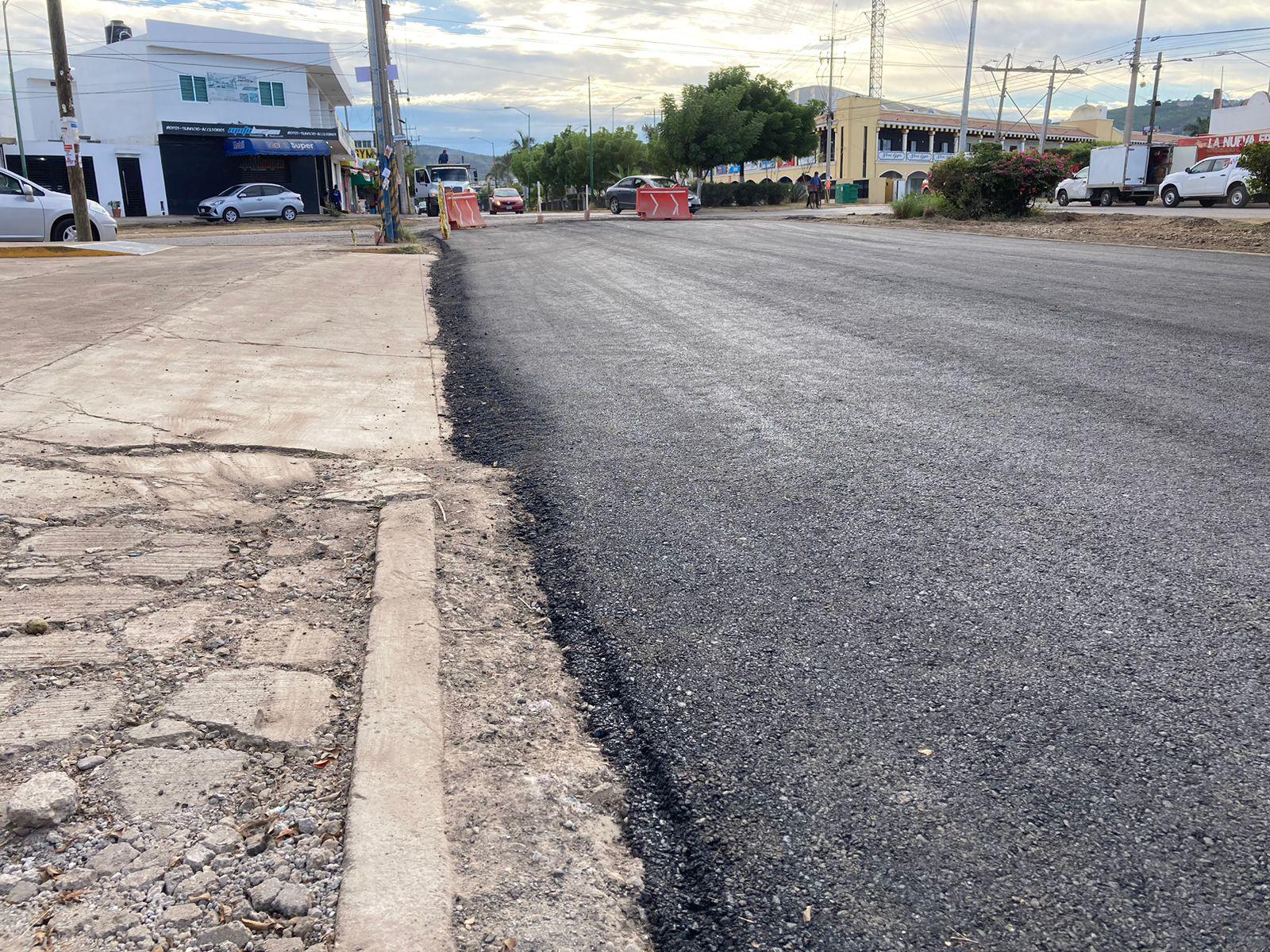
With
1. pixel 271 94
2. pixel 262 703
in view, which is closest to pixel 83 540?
pixel 262 703

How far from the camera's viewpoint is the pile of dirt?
17141mm

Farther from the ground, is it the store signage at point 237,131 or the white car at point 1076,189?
the store signage at point 237,131

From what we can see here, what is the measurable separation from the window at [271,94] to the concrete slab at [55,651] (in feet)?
160

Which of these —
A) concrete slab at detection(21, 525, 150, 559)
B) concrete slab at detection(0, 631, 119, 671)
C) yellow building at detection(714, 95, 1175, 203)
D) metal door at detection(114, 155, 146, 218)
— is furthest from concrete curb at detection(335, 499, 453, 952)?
yellow building at detection(714, 95, 1175, 203)

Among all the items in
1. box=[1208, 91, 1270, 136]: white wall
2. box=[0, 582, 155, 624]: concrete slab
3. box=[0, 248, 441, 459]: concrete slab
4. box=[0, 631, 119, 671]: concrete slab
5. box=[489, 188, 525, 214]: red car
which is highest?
box=[1208, 91, 1270, 136]: white wall

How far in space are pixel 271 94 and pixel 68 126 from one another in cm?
2822

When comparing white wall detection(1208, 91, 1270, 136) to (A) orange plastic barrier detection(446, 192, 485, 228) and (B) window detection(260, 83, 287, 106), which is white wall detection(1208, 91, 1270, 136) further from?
(B) window detection(260, 83, 287, 106)

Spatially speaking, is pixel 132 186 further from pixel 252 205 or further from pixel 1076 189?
pixel 1076 189

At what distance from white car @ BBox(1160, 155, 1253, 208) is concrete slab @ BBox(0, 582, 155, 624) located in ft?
119

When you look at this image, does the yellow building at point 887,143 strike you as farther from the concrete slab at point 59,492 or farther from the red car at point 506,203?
the concrete slab at point 59,492

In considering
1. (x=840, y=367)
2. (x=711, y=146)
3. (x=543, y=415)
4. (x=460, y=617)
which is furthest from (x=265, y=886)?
(x=711, y=146)

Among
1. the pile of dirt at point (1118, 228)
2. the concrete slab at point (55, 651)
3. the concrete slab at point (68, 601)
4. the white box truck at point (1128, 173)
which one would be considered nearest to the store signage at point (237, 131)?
the pile of dirt at point (1118, 228)

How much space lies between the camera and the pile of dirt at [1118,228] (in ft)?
56.2

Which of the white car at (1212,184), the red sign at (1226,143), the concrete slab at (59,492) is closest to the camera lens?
the concrete slab at (59,492)
